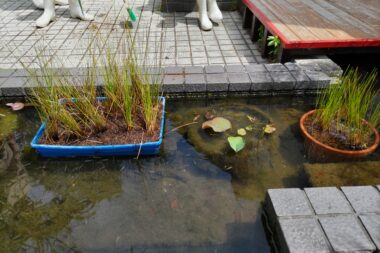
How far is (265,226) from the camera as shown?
6.57 feet

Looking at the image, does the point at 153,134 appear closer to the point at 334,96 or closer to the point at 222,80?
the point at 222,80

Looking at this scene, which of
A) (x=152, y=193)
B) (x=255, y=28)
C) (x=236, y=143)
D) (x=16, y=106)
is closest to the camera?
(x=152, y=193)

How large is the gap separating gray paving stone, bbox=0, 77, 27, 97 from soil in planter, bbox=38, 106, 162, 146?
85 cm

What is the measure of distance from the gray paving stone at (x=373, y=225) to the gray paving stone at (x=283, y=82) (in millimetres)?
1779

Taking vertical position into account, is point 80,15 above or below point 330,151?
above

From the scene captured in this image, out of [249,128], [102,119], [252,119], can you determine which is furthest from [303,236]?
[102,119]

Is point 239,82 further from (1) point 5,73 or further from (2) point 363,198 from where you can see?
(1) point 5,73

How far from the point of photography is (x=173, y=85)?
126 inches

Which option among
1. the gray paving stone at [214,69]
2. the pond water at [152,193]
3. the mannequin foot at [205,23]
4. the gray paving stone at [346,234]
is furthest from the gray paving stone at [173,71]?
the gray paving stone at [346,234]

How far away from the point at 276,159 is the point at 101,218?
1451mm

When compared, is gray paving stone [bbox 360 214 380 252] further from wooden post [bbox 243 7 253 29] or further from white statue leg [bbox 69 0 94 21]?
white statue leg [bbox 69 0 94 21]

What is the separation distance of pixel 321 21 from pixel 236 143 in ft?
8.11

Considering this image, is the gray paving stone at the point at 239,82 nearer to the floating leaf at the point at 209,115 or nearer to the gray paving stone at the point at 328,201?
the floating leaf at the point at 209,115

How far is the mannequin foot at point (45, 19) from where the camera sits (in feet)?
16.3
